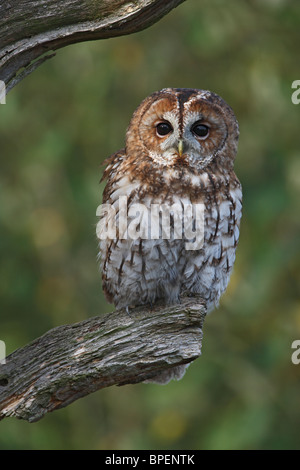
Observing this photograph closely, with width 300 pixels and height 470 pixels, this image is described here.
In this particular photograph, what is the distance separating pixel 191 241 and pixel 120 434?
7.83ft

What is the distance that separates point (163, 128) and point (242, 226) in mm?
1910

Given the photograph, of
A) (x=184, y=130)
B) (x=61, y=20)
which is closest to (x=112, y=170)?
(x=184, y=130)

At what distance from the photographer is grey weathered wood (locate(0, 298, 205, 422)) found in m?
2.46

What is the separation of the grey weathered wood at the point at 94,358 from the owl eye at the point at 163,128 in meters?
0.74

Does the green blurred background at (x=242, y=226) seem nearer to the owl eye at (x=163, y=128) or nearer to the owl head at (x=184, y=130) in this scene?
the owl head at (x=184, y=130)

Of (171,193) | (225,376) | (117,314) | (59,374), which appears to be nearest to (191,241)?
(171,193)

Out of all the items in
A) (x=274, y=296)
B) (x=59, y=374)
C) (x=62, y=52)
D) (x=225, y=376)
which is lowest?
(x=59, y=374)

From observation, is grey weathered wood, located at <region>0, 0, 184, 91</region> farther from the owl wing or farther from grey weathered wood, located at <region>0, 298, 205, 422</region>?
grey weathered wood, located at <region>0, 298, 205, 422</region>

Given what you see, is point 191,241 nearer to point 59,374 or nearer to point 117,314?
point 117,314

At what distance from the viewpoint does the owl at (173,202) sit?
284cm

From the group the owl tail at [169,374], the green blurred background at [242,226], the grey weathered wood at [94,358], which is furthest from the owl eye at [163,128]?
the green blurred background at [242,226]

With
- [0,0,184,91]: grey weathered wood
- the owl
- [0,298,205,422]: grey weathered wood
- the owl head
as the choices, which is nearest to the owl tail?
the owl

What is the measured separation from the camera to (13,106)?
175 inches

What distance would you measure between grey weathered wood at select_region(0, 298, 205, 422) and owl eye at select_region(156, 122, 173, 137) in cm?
74
